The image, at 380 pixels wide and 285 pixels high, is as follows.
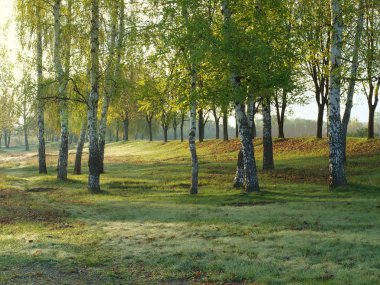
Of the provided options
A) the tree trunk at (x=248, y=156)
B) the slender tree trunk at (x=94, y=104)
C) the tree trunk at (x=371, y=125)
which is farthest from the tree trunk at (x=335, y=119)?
the tree trunk at (x=371, y=125)

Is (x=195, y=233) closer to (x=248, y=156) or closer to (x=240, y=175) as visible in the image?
(x=248, y=156)

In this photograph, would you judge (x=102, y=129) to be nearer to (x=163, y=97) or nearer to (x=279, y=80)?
(x=163, y=97)

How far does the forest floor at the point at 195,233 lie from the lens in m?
10.2

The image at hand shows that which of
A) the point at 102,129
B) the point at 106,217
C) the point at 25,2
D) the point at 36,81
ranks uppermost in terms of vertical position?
the point at 25,2

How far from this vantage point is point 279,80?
21266 mm

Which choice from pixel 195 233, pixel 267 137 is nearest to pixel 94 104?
pixel 267 137

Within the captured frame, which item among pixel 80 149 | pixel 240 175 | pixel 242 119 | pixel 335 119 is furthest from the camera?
pixel 80 149

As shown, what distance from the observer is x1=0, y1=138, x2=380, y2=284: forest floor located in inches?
401

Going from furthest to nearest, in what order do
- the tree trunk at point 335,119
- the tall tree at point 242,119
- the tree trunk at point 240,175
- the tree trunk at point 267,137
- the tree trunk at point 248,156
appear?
the tree trunk at point 267,137 → the tree trunk at point 240,175 → the tree trunk at point 248,156 → the tree trunk at point 335,119 → the tall tree at point 242,119

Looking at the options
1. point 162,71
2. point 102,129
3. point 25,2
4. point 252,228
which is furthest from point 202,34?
point 25,2

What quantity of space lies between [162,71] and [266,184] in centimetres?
922

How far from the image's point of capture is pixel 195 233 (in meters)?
14.1

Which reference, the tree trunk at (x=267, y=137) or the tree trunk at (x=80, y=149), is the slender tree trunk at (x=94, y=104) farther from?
the tree trunk at (x=267, y=137)

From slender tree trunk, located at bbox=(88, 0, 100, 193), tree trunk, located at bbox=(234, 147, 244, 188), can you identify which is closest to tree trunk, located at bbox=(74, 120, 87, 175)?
slender tree trunk, located at bbox=(88, 0, 100, 193)
